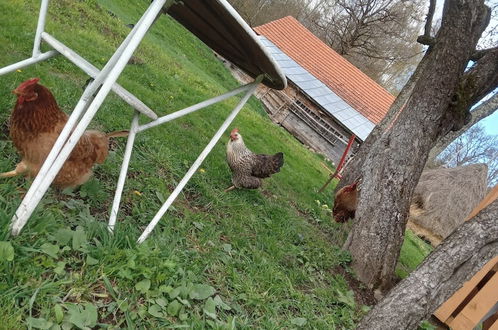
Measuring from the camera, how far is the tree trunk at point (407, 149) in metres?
4.30

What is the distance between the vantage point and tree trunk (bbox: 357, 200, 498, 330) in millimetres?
2803

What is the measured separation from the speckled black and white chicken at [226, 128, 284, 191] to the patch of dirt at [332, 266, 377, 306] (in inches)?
59.8

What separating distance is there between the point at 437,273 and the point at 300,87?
57.0ft

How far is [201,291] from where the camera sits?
2646mm

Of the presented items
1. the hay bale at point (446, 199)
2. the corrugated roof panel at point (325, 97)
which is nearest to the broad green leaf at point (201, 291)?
the hay bale at point (446, 199)

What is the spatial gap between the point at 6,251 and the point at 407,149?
3.89 m

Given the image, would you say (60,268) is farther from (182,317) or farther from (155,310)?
(182,317)

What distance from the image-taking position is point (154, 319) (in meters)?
2.28

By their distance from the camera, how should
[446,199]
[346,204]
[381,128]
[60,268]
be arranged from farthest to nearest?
[446,199] → [381,128] → [346,204] → [60,268]

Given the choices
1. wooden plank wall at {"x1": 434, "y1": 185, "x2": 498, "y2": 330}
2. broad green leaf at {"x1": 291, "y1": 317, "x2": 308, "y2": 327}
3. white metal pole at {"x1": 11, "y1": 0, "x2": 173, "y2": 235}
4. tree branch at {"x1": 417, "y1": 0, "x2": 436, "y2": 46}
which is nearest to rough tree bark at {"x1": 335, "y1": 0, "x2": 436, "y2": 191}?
tree branch at {"x1": 417, "y1": 0, "x2": 436, "y2": 46}

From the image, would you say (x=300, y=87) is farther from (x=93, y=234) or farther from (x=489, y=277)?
(x=93, y=234)

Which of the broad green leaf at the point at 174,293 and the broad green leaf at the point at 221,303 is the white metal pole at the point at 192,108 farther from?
the broad green leaf at the point at 221,303

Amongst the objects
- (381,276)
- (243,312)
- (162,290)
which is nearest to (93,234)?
(162,290)

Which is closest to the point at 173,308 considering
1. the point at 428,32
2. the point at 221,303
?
the point at 221,303
